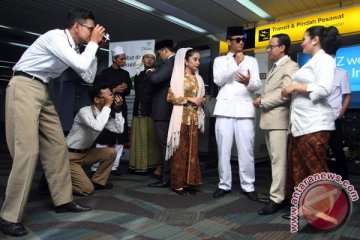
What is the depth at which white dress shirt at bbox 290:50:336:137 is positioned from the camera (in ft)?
5.97

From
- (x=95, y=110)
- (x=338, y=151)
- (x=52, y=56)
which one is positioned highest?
(x=52, y=56)

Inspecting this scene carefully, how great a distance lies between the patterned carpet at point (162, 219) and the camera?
1.75 metres

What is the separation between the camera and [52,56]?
Result: 73.9 inches

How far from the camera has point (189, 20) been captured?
6.51 m

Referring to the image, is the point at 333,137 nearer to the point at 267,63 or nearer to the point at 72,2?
the point at 267,63

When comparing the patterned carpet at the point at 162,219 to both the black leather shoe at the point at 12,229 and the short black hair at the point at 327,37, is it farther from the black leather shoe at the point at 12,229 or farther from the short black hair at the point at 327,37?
the short black hair at the point at 327,37

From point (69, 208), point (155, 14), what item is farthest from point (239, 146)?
point (155, 14)

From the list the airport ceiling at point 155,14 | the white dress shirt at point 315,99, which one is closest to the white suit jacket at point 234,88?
the white dress shirt at point 315,99

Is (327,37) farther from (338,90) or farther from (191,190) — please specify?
(191,190)

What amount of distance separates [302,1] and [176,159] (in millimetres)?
4057

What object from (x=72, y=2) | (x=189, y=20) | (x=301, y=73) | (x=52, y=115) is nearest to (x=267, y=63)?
(x=189, y=20)

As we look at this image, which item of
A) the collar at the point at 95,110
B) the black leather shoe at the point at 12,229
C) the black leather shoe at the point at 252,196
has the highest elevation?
the collar at the point at 95,110

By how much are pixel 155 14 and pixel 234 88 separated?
4156mm

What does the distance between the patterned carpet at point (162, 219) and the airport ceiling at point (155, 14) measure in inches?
156
